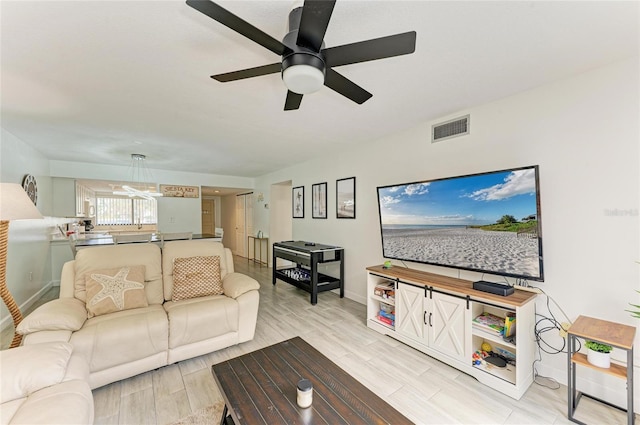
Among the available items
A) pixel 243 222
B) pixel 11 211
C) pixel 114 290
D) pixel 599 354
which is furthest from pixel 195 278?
pixel 243 222

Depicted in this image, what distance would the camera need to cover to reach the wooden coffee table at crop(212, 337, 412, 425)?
47.4 inches

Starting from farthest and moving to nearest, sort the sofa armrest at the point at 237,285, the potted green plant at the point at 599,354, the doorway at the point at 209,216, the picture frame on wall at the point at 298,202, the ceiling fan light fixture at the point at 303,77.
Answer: the doorway at the point at 209,216
the picture frame on wall at the point at 298,202
the sofa armrest at the point at 237,285
the potted green plant at the point at 599,354
the ceiling fan light fixture at the point at 303,77

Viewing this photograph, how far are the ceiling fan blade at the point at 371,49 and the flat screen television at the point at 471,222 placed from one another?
4.76 ft

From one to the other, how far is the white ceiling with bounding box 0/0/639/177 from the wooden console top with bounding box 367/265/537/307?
1733mm

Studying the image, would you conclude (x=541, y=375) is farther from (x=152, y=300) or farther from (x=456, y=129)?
(x=152, y=300)

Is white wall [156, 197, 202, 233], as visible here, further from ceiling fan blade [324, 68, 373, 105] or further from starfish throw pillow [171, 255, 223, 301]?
ceiling fan blade [324, 68, 373, 105]

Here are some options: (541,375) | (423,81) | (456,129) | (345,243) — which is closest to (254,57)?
(423,81)

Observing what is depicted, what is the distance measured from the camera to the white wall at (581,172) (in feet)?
5.86

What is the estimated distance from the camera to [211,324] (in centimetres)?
235

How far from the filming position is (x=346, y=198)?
13.6 ft

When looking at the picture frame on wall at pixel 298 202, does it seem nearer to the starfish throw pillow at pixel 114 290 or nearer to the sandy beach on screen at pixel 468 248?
the sandy beach on screen at pixel 468 248

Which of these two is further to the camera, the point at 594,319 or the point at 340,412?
the point at 594,319

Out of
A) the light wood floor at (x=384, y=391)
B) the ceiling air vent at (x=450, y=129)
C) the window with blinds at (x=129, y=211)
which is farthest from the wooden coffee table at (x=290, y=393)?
the window with blinds at (x=129, y=211)

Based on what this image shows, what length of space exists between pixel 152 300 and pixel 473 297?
301 centimetres
